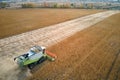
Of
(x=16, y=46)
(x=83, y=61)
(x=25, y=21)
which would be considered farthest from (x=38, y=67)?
(x=25, y=21)

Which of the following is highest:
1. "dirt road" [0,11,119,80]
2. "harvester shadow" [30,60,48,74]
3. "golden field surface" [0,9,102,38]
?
"golden field surface" [0,9,102,38]

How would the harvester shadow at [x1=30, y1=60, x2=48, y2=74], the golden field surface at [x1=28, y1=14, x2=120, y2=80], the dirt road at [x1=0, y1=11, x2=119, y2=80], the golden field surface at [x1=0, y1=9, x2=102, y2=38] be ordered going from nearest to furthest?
the golden field surface at [x1=28, y1=14, x2=120, y2=80], the dirt road at [x1=0, y1=11, x2=119, y2=80], the harvester shadow at [x1=30, y1=60, x2=48, y2=74], the golden field surface at [x1=0, y1=9, x2=102, y2=38]

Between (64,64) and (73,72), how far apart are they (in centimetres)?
157

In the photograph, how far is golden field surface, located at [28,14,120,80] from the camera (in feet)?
41.0

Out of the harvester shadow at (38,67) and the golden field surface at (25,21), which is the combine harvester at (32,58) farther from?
the golden field surface at (25,21)

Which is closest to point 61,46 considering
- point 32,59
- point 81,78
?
point 32,59

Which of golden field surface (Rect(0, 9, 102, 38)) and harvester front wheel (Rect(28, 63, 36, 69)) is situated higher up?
golden field surface (Rect(0, 9, 102, 38))

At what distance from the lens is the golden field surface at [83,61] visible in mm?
12508

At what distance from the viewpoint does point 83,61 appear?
1505cm

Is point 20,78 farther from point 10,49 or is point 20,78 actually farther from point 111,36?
point 111,36

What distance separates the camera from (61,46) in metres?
19.1

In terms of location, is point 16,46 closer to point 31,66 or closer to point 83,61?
point 31,66

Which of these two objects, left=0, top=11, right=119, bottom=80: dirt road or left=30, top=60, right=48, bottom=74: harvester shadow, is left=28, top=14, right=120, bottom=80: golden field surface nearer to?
left=30, top=60, right=48, bottom=74: harvester shadow

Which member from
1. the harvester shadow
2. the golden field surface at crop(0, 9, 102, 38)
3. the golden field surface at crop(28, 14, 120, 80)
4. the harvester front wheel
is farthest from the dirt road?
the golden field surface at crop(0, 9, 102, 38)
